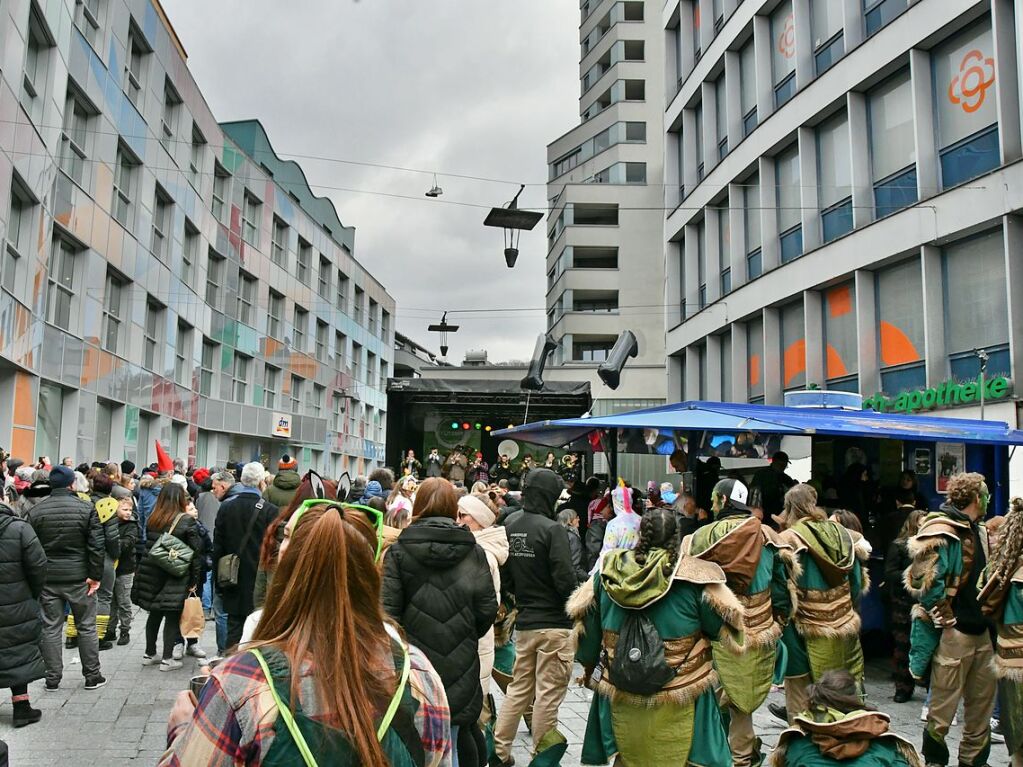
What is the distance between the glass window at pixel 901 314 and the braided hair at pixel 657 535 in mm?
12747

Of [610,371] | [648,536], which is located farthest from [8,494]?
[610,371]

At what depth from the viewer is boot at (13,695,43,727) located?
237 inches

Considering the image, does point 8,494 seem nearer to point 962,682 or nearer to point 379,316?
point 962,682

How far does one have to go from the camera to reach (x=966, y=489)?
221 inches

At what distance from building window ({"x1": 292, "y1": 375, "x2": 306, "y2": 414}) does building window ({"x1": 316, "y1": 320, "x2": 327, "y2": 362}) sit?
2.72 m

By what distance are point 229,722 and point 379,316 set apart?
4906cm

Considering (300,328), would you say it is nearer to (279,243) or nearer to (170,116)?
(279,243)

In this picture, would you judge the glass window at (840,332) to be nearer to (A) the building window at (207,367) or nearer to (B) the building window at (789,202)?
(B) the building window at (789,202)

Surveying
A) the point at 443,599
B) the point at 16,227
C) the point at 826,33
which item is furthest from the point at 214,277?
the point at 443,599

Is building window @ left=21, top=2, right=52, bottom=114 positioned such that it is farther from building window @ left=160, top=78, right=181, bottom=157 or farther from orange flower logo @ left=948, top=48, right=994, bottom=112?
orange flower logo @ left=948, top=48, right=994, bottom=112

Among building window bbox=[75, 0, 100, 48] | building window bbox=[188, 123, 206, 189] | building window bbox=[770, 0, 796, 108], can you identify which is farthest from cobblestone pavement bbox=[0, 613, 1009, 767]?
building window bbox=[188, 123, 206, 189]

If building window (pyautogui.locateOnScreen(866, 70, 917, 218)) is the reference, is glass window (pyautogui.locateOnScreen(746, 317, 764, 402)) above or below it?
below

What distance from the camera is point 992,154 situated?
13.5 m

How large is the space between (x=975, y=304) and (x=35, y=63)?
52.1 feet
